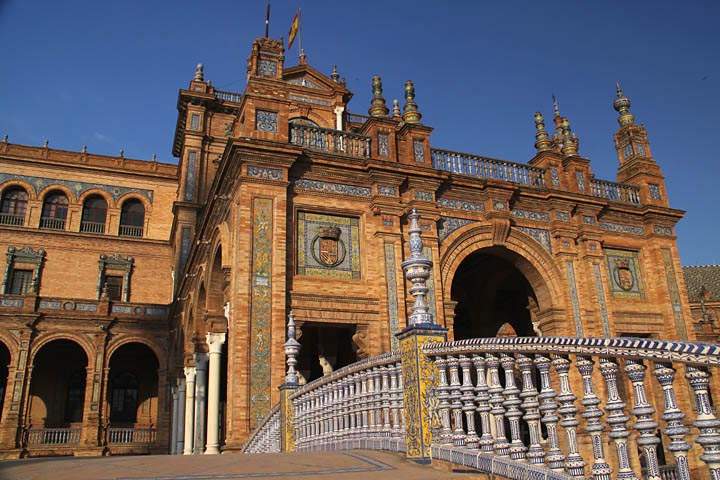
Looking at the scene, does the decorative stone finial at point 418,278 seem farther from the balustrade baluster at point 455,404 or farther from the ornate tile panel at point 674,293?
the ornate tile panel at point 674,293

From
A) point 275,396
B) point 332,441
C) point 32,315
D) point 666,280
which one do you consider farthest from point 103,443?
point 666,280

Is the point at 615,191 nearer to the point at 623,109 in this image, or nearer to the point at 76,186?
the point at 623,109

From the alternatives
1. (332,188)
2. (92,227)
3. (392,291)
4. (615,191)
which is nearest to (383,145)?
(332,188)

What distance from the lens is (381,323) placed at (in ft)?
43.6

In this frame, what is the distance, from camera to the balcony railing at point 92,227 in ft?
98.3

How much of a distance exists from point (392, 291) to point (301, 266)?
81.8 inches

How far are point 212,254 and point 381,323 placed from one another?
5.64 meters

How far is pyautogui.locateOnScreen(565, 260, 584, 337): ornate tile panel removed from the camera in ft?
51.5

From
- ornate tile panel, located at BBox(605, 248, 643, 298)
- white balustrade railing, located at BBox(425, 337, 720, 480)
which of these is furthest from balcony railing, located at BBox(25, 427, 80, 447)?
white balustrade railing, located at BBox(425, 337, 720, 480)

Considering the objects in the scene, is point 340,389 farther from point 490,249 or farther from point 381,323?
point 490,249

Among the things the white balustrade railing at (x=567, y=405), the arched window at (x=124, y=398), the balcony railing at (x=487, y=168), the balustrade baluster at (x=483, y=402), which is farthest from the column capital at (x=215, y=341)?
the arched window at (x=124, y=398)

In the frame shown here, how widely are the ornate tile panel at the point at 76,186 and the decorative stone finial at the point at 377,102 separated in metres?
19.5

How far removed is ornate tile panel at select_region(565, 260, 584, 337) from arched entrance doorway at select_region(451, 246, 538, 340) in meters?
2.58

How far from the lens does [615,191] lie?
1803cm
